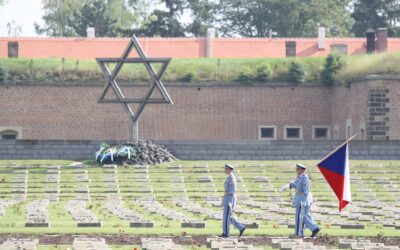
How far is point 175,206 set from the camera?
39719mm

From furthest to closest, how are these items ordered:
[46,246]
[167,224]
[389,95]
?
[389,95]
[167,224]
[46,246]

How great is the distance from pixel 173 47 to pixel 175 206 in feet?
94.4

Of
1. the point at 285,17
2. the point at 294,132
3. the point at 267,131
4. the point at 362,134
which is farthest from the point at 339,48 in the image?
the point at 285,17

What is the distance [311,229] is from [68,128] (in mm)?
32484

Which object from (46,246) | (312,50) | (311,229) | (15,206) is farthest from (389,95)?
(46,246)

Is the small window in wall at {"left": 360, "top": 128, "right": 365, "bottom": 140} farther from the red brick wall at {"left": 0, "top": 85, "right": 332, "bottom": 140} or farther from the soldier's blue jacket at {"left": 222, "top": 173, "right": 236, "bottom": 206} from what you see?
the soldier's blue jacket at {"left": 222, "top": 173, "right": 236, "bottom": 206}

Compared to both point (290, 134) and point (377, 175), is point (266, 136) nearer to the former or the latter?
point (290, 134)

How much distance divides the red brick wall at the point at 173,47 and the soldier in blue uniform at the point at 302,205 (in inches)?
1441

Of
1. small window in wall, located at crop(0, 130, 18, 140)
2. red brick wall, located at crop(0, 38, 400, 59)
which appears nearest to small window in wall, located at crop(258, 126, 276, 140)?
red brick wall, located at crop(0, 38, 400, 59)

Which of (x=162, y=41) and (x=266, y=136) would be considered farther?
(x=162, y=41)

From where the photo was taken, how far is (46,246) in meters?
27.6

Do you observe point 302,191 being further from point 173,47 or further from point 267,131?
point 173,47

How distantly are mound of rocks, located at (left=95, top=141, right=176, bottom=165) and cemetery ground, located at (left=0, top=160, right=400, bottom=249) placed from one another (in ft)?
1.54

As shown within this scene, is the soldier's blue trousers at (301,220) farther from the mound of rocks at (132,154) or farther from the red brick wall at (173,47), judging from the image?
the red brick wall at (173,47)
